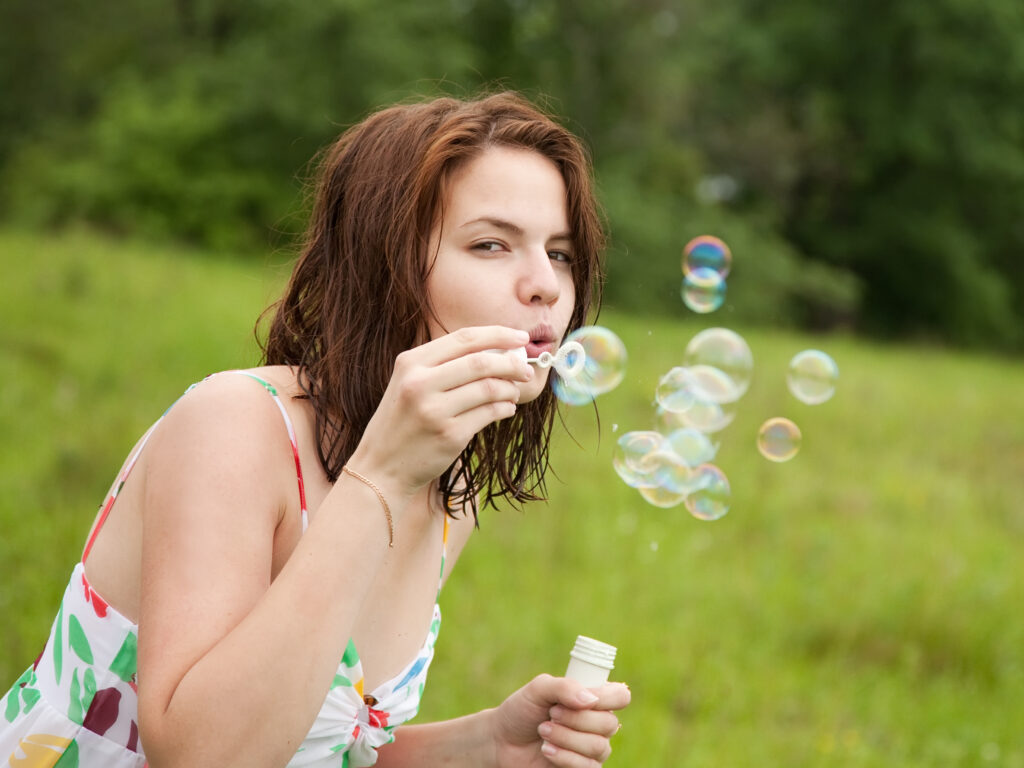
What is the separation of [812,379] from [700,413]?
1.75 feet

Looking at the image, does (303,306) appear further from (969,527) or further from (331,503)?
(969,527)

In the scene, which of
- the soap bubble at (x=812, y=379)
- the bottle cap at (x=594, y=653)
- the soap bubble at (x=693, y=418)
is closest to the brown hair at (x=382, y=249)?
the bottle cap at (x=594, y=653)

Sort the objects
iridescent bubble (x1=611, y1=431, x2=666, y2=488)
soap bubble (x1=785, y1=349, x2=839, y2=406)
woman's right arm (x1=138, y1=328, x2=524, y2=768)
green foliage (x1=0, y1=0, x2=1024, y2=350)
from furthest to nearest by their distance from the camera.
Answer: green foliage (x1=0, y1=0, x2=1024, y2=350) → soap bubble (x1=785, y1=349, x2=839, y2=406) → iridescent bubble (x1=611, y1=431, x2=666, y2=488) → woman's right arm (x1=138, y1=328, x2=524, y2=768)

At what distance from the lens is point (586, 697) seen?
5.10ft

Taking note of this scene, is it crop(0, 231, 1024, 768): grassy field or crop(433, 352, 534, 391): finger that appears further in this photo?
crop(0, 231, 1024, 768): grassy field

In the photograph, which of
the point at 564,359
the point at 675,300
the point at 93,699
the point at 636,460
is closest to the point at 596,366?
the point at 636,460

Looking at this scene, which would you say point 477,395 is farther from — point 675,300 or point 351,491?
point 675,300

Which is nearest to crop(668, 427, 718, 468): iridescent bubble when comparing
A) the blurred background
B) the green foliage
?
the blurred background

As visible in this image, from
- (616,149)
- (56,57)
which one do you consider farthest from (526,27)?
(56,57)

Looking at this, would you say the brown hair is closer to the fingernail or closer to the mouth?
the mouth

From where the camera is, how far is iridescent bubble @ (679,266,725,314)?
2889mm

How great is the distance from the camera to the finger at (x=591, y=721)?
1569mm

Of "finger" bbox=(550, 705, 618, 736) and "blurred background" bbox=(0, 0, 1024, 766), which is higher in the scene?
"blurred background" bbox=(0, 0, 1024, 766)

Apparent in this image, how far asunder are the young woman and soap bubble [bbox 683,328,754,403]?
30.9 inches
